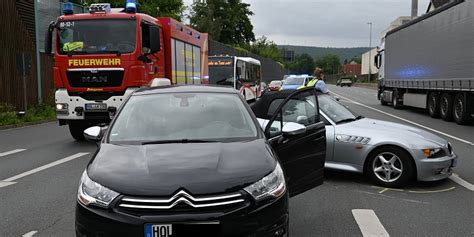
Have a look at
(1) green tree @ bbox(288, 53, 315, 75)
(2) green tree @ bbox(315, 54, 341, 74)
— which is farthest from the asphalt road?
(2) green tree @ bbox(315, 54, 341, 74)

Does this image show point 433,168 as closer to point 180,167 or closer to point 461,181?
point 461,181

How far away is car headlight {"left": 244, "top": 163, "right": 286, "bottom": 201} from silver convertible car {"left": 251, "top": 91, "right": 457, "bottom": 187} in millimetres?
2672

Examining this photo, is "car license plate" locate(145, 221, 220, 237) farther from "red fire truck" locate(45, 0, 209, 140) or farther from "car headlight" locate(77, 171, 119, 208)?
"red fire truck" locate(45, 0, 209, 140)

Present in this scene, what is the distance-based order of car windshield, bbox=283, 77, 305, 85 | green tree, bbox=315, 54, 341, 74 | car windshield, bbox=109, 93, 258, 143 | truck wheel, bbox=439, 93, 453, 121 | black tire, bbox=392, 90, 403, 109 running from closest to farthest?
car windshield, bbox=109, 93, 258, 143 < truck wheel, bbox=439, 93, 453, 121 < black tire, bbox=392, 90, 403, 109 < car windshield, bbox=283, 77, 305, 85 < green tree, bbox=315, 54, 341, 74

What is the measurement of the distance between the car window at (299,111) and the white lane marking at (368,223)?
3.96 feet

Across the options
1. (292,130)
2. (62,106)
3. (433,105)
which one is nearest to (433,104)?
(433,105)

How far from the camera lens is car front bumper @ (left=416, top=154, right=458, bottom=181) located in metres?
6.77

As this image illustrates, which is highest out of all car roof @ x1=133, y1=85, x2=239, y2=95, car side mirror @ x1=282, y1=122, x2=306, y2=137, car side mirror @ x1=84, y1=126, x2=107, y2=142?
car roof @ x1=133, y1=85, x2=239, y2=95

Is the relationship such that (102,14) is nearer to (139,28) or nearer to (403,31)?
(139,28)

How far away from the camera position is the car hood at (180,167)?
346cm

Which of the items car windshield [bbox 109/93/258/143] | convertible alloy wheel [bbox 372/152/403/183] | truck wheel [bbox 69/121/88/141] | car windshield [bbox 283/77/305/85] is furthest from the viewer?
car windshield [bbox 283/77/305/85]

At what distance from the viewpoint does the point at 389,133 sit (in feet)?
23.5

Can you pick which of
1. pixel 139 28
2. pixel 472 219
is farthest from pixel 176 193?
pixel 139 28

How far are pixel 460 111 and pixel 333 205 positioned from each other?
39.4 feet
